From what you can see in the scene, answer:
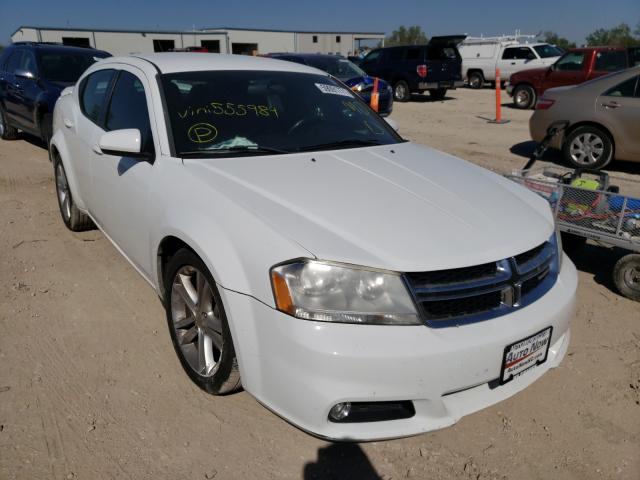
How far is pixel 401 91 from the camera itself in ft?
59.2

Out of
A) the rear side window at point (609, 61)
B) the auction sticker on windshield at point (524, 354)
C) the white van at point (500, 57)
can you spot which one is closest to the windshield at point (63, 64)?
the auction sticker on windshield at point (524, 354)

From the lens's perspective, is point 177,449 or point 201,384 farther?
point 201,384

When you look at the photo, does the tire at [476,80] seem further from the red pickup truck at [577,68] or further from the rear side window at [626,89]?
the rear side window at [626,89]

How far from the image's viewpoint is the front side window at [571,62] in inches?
539

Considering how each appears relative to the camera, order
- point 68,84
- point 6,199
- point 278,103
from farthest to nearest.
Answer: point 68,84 → point 6,199 → point 278,103

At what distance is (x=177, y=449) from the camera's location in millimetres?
2383

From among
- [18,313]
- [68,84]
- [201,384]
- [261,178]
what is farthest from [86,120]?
[68,84]

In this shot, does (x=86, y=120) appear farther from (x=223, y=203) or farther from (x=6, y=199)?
(x=6, y=199)

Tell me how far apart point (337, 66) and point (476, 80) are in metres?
11.2

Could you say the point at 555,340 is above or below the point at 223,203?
below

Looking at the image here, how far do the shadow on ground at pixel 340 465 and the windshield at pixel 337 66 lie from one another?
12.1m

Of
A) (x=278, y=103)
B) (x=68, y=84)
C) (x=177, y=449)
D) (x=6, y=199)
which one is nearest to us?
(x=177, y=449)

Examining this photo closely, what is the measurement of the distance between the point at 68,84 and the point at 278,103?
19.3ft

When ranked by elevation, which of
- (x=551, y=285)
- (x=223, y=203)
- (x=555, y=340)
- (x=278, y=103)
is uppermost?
(x=278, y=103)
